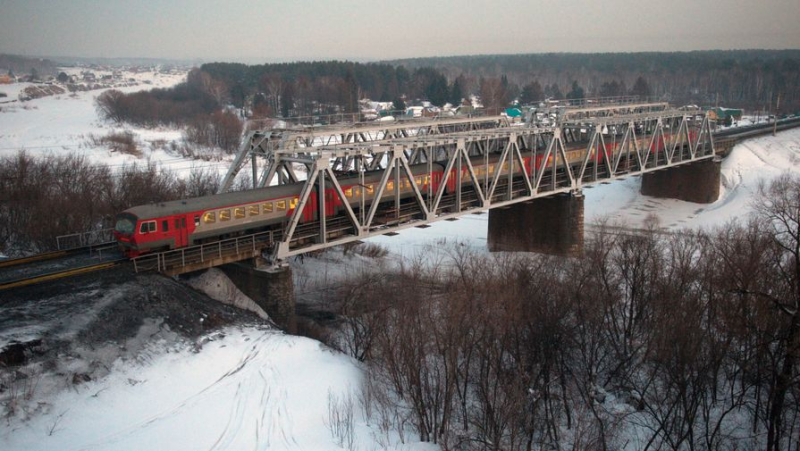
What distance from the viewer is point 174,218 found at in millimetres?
27219

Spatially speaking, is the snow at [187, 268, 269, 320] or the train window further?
the snow at [187, 268, 269, 320]

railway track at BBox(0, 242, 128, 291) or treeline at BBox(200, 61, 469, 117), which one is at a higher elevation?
treeline at BBox(200, 61, 469, 117)

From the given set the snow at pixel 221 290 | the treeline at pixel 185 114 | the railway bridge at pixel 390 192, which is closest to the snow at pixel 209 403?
the snow at pixel 221 290

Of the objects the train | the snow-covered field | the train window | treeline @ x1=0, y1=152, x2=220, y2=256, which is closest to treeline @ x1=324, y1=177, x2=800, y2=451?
the snow-covered field

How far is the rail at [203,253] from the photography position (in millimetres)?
26406

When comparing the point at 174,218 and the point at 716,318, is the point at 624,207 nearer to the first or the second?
the point at 716,318

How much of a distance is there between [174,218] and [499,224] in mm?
26500

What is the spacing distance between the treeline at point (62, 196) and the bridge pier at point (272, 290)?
1478 centimetres

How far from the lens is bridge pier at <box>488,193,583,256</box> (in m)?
46.1

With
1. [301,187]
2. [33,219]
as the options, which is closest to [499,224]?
[301,187]

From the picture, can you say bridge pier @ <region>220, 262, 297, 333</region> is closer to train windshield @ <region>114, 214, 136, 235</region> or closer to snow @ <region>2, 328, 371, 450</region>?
snow @ <region>2, 328, 371, 450</region>

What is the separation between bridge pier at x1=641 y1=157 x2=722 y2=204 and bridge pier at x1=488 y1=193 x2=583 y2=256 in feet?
80.3

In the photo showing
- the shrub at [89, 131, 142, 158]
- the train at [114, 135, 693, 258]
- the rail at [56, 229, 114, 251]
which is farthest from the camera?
the shrub at [89, 131, 142, 158]

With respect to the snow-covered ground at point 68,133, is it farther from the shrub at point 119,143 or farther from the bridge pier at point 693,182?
the bridge pier at point 693,182
